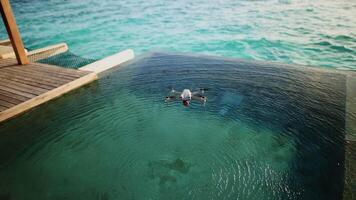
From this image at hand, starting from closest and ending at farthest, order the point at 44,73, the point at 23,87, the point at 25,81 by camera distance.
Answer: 1. the point at 23,87
2. the point at 25,81
3. the point at 44,73

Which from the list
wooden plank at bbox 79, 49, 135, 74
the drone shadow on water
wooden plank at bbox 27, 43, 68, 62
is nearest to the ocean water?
wooden plank at bbox 79, 49, 135, 74

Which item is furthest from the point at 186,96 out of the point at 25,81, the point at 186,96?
the point at 25,81

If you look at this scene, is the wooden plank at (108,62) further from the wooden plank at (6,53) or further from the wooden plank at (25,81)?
the wooden plank at (6,53)

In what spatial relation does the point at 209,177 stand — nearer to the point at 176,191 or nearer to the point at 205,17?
the point at 176,191

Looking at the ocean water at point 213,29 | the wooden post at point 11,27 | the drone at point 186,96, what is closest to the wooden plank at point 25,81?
the wooden post at point 11,27

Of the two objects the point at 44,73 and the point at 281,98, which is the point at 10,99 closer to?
the point at 44,73
